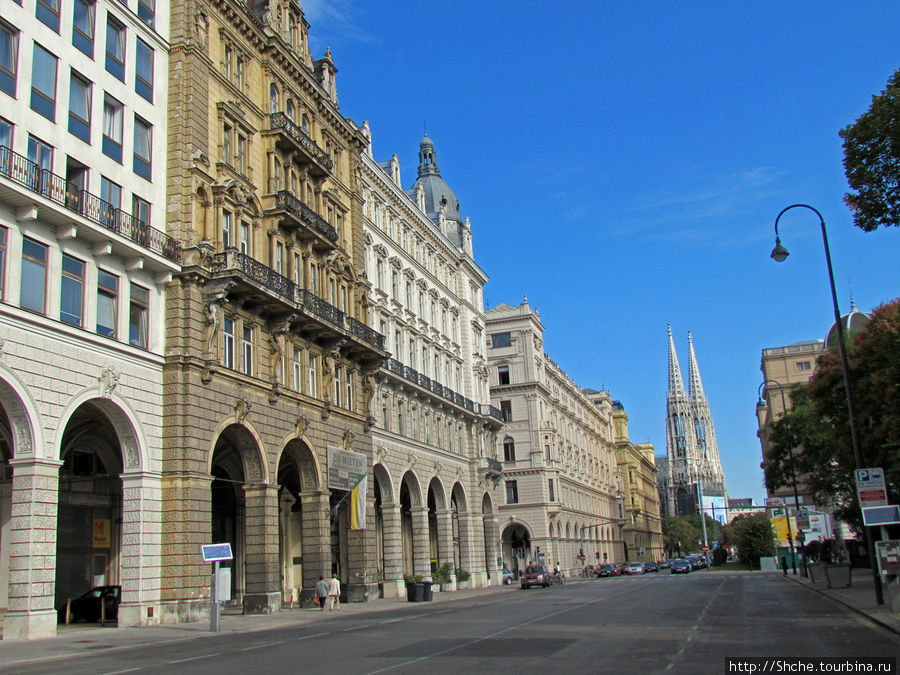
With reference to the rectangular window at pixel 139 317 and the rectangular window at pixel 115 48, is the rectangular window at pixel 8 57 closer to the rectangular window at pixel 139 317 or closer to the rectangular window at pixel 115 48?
the rectangular window at pixel 115 48

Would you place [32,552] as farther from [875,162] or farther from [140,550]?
[875,162]

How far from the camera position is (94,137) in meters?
29.6

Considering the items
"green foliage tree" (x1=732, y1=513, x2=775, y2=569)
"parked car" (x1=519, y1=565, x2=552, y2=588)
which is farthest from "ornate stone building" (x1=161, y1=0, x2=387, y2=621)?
"green foliage tree" (x1=732, y1=513, x2=775, y2=569)

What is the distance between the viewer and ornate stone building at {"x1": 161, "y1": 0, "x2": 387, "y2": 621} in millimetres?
31641

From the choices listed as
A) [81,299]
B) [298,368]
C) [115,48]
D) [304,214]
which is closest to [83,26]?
[115,48]

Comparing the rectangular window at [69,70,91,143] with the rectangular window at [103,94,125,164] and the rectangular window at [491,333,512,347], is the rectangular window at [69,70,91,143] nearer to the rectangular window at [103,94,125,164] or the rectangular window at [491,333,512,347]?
the rectangular window at [103,94,125,164]

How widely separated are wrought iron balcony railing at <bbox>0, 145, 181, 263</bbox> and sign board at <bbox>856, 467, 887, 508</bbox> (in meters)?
24.0

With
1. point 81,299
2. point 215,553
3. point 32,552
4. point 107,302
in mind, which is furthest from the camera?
point 107,302

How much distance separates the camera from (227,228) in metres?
36.0

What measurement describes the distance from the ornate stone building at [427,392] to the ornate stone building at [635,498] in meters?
73.3

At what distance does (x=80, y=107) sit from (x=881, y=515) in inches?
1097

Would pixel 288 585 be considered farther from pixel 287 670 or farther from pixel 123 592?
pixel 287 670

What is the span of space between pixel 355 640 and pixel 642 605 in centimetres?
1487

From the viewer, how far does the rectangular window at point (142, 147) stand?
32.1 metres
